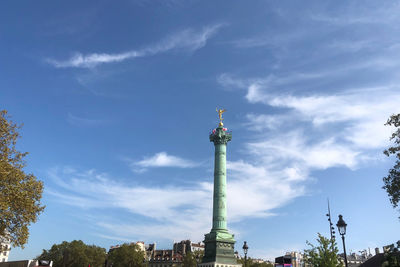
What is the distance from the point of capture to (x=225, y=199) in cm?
5000

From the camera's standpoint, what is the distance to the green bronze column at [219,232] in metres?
45.9

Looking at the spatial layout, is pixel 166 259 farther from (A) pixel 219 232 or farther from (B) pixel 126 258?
(A) pixel 219 232

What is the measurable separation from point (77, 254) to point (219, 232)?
43114mm

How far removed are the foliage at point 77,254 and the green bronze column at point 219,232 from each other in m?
38.3

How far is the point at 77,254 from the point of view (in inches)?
2938

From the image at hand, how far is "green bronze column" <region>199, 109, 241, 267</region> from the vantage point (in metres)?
45.9

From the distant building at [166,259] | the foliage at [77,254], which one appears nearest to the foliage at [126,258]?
the foliage at [77,254]

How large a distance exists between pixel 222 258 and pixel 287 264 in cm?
1285

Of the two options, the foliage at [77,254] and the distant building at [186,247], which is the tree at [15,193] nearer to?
the foliage at [77,254]

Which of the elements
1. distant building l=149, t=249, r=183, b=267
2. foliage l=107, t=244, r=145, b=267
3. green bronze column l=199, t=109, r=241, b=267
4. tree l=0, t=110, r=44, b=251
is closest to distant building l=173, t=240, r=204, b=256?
distant building l=149, t=249, r=183, b=267

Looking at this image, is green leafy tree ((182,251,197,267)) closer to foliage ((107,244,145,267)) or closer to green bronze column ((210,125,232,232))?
foliage ((107,244,145,267))

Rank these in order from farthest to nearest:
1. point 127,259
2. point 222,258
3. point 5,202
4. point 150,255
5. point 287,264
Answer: point 150,255, point 127,259, point 222,258, point 287,264, point 5,202

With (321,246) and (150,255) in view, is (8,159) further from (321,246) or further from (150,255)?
(150,255)

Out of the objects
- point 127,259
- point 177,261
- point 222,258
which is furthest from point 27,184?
point 177,261
